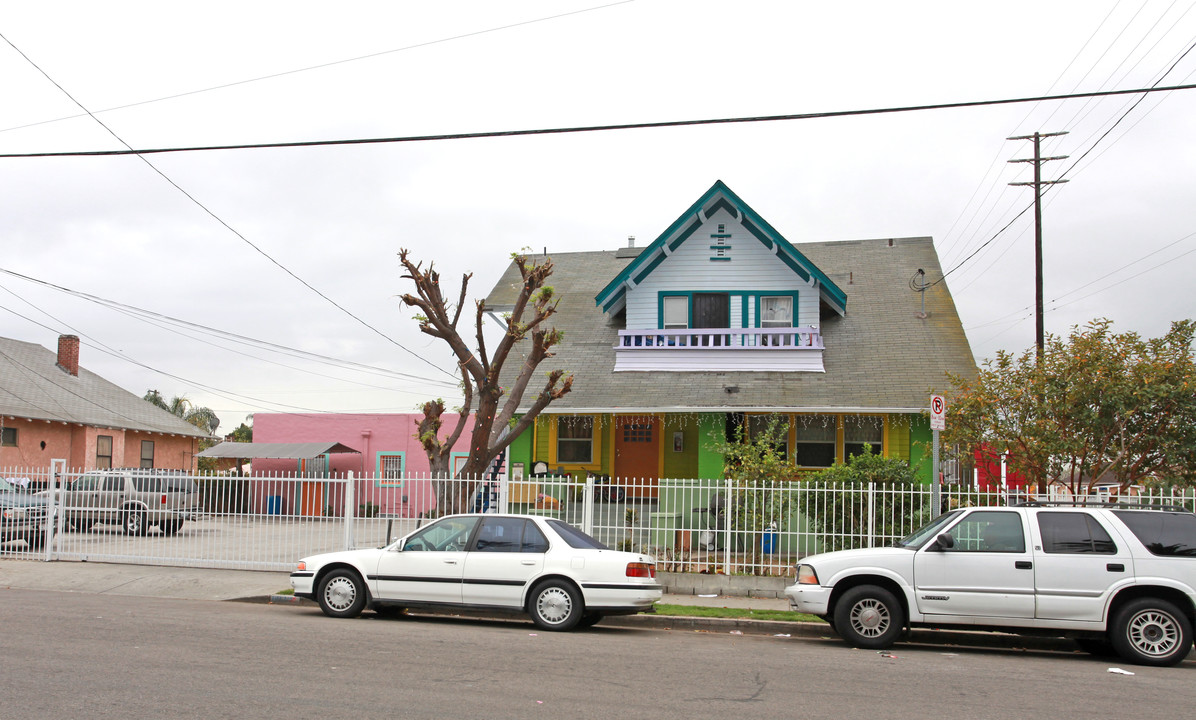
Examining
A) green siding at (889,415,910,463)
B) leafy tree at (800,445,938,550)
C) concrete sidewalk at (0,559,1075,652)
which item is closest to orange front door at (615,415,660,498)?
green siding at (889,415,910,463)

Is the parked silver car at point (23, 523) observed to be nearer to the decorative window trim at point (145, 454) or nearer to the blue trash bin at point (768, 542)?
the blue trash bin at point (768, 542)

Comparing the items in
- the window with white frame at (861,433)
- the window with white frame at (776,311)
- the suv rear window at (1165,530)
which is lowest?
the suv rear window at (1165,530)

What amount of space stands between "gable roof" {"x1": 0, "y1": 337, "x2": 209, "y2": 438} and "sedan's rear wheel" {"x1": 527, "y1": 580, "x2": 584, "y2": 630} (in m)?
25.0

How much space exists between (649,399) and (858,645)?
895 cm

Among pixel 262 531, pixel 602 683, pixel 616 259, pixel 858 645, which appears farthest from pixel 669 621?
pixel 616 259

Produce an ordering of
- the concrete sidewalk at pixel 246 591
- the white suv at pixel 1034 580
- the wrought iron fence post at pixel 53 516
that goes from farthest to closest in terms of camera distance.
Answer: the wrought iron fence post at pixel 53 516 < the concrete sidewalk at pixel 246 591 < the white suv at pixel 1034 580

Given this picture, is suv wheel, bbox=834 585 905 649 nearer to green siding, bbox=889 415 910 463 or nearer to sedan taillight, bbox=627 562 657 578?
sedan taillight, bbox=627 562 657 578

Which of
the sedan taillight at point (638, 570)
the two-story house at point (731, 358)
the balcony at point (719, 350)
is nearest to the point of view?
the sedan taillight at point (638, 570)

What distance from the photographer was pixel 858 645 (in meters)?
10.2

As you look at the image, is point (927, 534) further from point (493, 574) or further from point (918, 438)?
point (918, 438)

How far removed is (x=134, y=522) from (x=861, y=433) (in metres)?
13.6

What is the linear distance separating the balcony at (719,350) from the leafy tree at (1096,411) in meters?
5.45

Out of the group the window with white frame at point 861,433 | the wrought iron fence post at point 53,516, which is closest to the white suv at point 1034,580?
the window with white frame at point 861,433

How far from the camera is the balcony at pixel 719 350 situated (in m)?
19.5
